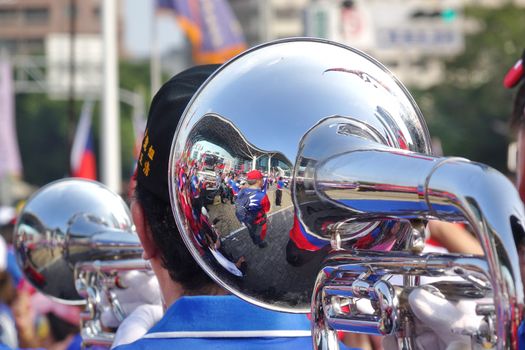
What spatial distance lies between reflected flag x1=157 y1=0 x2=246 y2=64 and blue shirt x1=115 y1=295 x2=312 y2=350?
12253 millimetres

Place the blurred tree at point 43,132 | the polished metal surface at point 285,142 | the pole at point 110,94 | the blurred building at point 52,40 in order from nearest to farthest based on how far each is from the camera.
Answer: the polished metal surface at point 285,142, the pole at point 110,94, the blurred building at point 52,40, the blurred tree at point 43,132

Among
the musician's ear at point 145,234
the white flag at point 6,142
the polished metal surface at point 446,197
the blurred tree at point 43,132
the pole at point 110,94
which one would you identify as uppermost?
the polished metal surface at point 446,197

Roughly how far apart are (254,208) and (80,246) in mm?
1455

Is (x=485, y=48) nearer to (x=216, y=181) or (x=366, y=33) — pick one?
(x=366, y=33)

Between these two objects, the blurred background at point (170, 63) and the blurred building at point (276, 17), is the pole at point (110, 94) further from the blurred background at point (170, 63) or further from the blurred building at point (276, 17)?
the blurred building at point (276, 17)

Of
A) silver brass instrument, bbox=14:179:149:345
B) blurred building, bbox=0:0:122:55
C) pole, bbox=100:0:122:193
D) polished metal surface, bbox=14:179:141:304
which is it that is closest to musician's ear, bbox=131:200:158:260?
silver brass instrument, bbox=14:179:149:345

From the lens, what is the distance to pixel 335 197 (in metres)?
1.71

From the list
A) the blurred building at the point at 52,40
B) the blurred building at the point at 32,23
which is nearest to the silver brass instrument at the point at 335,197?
the blurred building at the point at 52,40

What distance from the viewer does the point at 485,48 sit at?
55344 mm

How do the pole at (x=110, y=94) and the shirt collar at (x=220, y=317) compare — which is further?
the pole at (x=110, y=94)

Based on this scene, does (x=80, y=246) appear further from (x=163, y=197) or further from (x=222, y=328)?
(x=222, y=328)

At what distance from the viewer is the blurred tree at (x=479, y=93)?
168 ft

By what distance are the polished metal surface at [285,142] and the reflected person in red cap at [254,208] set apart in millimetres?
11

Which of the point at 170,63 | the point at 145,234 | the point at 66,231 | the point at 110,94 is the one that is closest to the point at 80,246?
the point at 66,231
